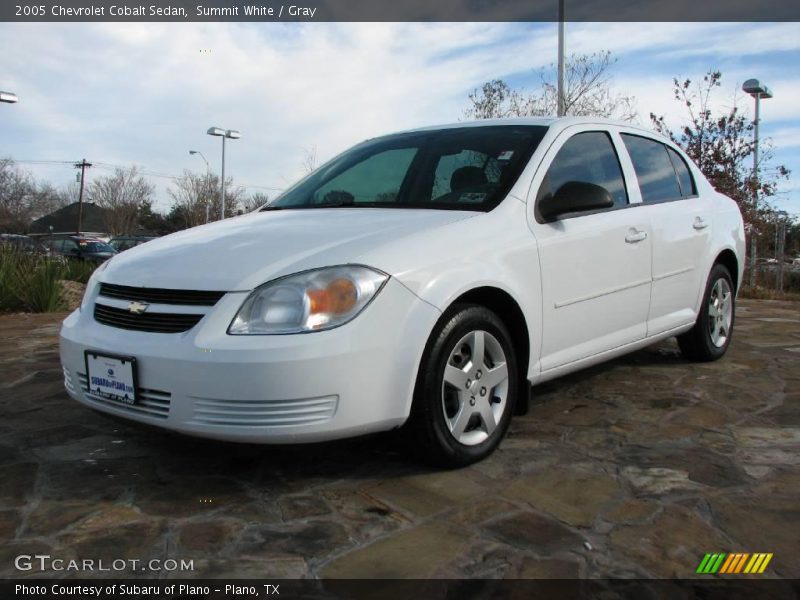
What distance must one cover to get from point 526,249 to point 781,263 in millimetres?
13955

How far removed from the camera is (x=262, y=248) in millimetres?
2812

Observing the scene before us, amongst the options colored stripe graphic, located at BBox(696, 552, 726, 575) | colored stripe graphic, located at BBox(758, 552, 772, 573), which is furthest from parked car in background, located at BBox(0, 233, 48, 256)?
colored stripe graphic, located at BBox(758, 552, 772, 573)

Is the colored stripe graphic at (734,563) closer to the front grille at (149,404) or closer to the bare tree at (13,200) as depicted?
the front grille at (149,404)

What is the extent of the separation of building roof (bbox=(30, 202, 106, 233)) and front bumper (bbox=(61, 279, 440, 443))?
74640 mm

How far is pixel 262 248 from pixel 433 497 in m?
1.19

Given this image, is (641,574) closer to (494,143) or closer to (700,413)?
(700,413)

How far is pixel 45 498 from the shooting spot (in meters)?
2.68

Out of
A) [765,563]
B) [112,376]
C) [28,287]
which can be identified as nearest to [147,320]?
[112,376]

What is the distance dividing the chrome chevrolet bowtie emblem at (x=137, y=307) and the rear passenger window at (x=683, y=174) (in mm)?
3442

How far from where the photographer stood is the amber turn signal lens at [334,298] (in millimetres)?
2490

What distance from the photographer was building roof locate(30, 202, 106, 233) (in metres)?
71.8

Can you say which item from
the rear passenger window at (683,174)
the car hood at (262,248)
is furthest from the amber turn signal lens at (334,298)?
the rear passenger window at (683,174)

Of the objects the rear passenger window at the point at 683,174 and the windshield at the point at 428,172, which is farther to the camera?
the rear passenger window at the point at 683,174
